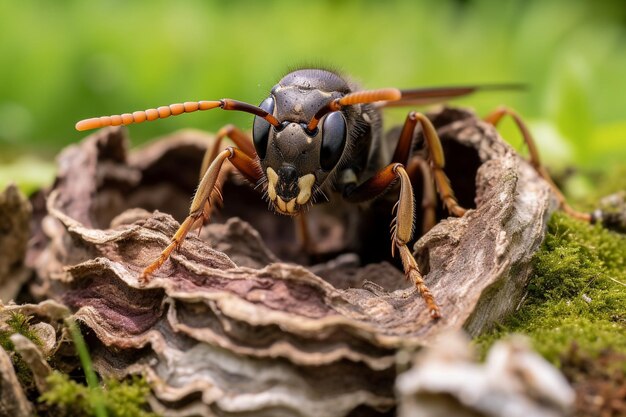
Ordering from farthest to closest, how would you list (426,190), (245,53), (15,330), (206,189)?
(245,53) < (426,190) < (206,189) < (15,330)

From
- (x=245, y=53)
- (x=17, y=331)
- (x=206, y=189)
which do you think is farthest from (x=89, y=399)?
(x=245, y=53)

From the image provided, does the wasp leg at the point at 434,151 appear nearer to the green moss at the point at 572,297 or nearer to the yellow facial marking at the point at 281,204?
the green moss at the point at 572,297

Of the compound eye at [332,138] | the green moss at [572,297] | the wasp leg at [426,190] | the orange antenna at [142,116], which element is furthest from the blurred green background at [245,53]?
the orange antenna at [142,116]

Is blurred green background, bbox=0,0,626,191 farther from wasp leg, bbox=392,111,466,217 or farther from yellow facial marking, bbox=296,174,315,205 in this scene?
yellow facial marking, bbox=296,174,315,205

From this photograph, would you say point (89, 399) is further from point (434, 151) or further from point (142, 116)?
point (434, 151)

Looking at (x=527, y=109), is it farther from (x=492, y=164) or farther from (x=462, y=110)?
(x=492, y=164)
